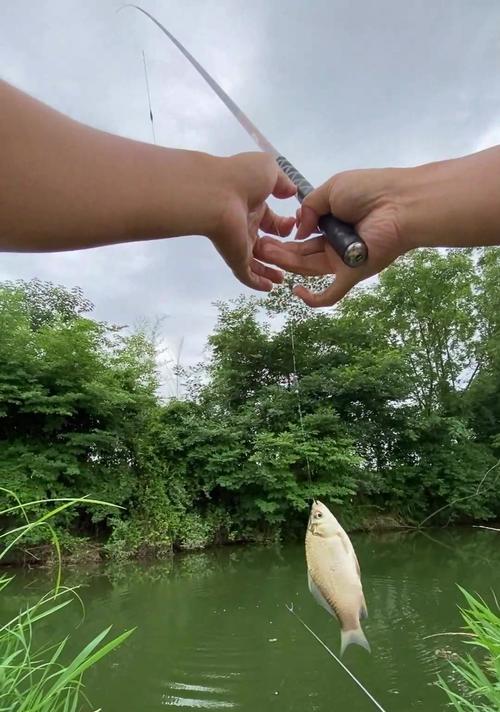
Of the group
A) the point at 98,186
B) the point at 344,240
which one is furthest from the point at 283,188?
the point at 98,186

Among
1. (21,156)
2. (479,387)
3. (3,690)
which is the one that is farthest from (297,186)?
(479,387)

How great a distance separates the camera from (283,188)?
1276 mm

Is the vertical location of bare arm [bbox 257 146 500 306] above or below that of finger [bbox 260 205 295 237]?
below

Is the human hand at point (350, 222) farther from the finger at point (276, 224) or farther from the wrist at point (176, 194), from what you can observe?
the wrist at point (176, 194)

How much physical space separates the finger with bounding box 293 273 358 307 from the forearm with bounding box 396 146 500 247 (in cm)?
18

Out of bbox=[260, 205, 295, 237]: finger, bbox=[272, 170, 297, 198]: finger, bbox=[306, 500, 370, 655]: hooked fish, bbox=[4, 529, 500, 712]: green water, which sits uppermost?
bbox=[272, 170, 297, 198]: finger

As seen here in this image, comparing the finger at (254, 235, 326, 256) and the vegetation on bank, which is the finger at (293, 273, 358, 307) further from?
the vegetation on bank

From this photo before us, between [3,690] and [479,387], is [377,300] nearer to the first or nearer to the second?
[479,387]

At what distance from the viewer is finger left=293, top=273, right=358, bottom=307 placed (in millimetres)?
1285

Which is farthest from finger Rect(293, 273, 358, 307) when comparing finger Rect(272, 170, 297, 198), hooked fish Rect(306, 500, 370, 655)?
hooked fish Rect(306, 500, 370, 655)

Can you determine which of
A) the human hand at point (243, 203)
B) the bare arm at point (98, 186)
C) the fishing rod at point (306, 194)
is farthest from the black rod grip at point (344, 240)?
the bare arm at point (98, 186)

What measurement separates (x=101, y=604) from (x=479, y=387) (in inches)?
472

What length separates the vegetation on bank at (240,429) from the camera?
8406mm

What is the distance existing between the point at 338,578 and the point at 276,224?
98 cm
